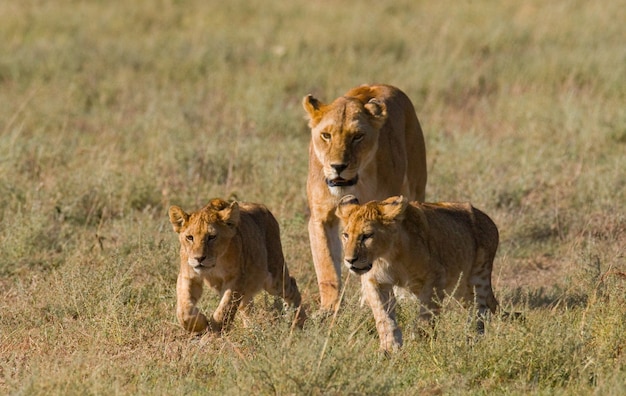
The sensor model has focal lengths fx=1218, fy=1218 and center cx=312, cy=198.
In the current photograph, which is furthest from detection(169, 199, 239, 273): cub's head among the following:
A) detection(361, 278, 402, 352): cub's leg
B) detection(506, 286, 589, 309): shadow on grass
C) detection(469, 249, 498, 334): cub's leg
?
detection(506, 286, 589, 309): shadow on grass

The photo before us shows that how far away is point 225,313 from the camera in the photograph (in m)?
6.53

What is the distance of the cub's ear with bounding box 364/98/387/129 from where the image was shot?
24.1ft

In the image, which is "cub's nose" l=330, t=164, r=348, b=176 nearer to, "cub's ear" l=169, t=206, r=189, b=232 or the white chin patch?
the white chin patch

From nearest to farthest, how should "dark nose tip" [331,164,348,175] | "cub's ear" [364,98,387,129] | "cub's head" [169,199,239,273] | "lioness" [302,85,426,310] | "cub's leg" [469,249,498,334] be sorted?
"cub's head" [169,199,239,273]
"cub's leg" [469,249,498,334]
"dark nose tip" [331,164,348,175]
"lioness" [302,85,426,310]
"cub's ear" [364,98,387,129]

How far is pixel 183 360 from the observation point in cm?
607

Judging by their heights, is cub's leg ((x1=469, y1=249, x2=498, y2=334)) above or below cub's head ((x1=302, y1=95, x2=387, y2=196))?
below

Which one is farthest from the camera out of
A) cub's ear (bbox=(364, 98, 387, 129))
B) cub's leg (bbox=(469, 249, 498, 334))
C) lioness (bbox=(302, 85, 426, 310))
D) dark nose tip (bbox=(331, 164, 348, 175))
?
cub's ear (bbox=(364, 98, 387, 129))

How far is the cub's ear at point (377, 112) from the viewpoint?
7.36 m

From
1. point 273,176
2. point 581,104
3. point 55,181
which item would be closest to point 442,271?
point 273,176

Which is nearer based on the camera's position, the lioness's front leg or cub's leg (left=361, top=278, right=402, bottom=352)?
cub's leg (left=361, top=278, right=402, bottom=352)

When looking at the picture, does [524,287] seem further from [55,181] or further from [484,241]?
[55,181]

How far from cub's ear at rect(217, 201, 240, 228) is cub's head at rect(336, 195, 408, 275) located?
0.68 metres

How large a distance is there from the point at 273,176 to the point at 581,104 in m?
4.54

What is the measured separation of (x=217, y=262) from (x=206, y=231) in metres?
0.21
